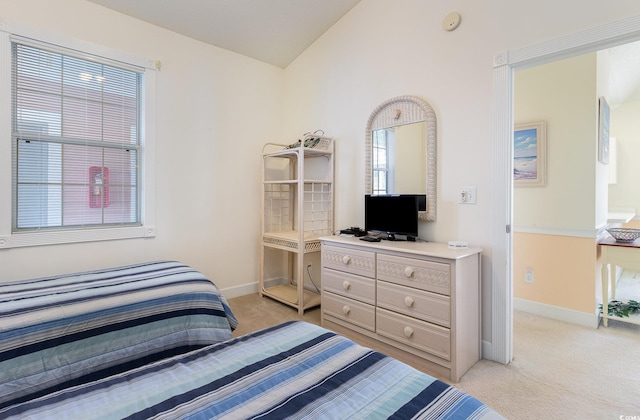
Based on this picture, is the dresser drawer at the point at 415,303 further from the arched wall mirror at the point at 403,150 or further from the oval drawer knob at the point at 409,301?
the arched wall mirror at the point at 403,150

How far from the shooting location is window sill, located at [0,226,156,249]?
2375 millimetres

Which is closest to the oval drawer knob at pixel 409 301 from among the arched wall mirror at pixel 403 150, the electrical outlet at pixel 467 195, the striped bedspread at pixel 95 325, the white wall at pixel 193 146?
the arched wall mirror at pixel 403 150

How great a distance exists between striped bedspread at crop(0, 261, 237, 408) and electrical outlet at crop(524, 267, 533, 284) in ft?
9.51

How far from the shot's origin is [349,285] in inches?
102

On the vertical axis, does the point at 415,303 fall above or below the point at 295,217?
below

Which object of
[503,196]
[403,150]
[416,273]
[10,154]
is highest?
[403,150]

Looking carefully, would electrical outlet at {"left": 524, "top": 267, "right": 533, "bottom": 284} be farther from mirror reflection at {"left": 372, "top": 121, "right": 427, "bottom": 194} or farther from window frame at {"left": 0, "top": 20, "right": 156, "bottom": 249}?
window frame at {"left": 0, "top": 20, "right": 156, "bottom": 249}

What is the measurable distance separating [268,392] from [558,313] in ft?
Answer: 10.5

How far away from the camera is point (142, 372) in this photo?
106 cm

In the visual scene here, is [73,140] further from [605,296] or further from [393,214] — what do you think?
[605,296]

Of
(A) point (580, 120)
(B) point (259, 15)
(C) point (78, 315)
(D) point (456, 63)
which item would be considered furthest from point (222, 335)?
(A) point (580, 120)

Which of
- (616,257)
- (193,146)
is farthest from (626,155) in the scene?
(193,146)

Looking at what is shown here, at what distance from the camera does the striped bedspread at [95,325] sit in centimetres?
146

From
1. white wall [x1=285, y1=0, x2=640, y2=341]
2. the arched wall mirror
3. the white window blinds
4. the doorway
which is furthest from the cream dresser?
the white window blinds
